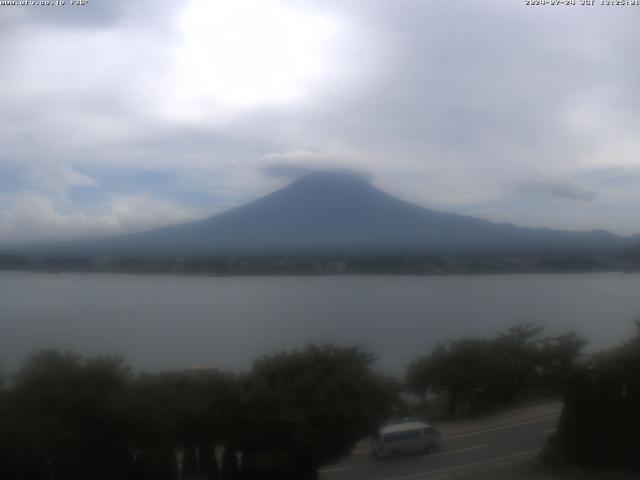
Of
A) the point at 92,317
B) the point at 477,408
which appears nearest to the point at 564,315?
the point at 477,408

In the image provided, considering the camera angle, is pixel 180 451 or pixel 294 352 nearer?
pixel 180 451

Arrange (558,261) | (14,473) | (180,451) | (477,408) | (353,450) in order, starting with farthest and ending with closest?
(558,261), (477,408), (353,450), (180,451), (14,473)

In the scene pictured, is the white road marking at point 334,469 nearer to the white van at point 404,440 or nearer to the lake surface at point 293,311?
the white van at point 404,440

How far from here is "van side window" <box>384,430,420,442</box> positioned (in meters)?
6.88

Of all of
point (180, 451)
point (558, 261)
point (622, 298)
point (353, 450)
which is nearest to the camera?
point (180, 451)

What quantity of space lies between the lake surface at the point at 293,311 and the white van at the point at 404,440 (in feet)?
3.48

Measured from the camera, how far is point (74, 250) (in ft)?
28.2

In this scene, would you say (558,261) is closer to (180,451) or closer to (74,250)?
(180,451)

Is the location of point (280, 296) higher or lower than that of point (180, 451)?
higher

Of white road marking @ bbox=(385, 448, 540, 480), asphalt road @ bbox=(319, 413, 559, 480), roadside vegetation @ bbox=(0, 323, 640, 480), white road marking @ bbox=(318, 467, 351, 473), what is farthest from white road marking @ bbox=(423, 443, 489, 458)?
white road marking @ bbox=(318, 467, 351, 473)

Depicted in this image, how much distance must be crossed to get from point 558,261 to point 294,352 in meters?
4.30

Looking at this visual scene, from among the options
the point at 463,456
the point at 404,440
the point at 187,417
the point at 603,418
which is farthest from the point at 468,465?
the point at 187,417

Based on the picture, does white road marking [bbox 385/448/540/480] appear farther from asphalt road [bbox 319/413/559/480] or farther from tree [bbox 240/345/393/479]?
tree [bbox 240/345/393/479]

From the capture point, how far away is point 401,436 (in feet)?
22.6
